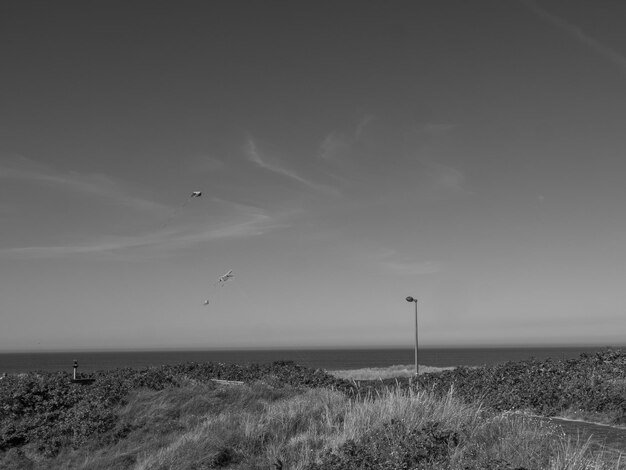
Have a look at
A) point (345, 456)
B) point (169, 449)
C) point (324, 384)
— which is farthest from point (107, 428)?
point (324, 384)

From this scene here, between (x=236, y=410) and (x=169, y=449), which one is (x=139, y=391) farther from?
(x=169, y=449)

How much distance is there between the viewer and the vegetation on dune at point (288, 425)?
29.8 ft

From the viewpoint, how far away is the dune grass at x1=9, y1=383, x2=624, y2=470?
29.1ft

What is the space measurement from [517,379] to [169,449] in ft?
45.9

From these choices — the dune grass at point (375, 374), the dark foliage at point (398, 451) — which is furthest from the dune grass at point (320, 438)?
the dune grass at point (375, 374)

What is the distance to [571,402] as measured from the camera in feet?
55.7

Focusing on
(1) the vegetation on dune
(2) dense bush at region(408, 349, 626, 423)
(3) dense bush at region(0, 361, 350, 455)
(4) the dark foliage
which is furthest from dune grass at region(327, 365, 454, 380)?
(4) the dark foliage

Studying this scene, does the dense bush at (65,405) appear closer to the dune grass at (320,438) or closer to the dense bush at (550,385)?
the dune grass at (320,438)

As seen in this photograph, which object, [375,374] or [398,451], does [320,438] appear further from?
[375,374]

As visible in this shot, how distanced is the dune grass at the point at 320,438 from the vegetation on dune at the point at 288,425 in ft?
0.10

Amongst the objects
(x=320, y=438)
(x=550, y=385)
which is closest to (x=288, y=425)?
(x=320, y=438)

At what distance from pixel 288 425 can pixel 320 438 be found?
1.57 meters

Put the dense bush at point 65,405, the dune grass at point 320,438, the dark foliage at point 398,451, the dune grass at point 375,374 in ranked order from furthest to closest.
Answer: the dune grass at point 375,374
the dense bush at point 65,405
the dune grass at point 320,438
the dark foliage at point 398,451

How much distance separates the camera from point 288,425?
1259cm
